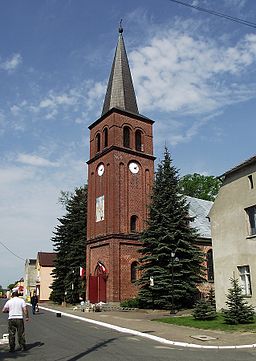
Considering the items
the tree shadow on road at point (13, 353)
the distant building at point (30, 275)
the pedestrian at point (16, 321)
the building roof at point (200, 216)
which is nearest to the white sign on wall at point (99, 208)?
the building roof at point (200, 216)

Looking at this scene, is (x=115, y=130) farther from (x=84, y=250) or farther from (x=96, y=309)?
(x=96, y=309)

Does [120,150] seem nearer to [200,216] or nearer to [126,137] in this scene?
[126,137]

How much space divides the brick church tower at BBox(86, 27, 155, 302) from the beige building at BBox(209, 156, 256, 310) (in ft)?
35.3

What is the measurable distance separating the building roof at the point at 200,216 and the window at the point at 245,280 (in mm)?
15901

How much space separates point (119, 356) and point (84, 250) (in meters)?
31.4

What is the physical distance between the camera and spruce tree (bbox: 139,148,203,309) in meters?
26.7

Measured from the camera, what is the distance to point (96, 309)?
94.1 feet

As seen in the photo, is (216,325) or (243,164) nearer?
(216,325)

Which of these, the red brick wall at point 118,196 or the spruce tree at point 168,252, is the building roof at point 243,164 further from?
the red brick wall at point 118,196

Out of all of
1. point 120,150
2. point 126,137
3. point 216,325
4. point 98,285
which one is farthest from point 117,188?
point 216,325

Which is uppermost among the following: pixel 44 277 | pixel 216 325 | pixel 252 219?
pixel 252 219

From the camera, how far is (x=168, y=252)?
27812mm

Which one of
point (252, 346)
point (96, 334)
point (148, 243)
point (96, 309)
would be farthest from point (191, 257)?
point (252, 346)

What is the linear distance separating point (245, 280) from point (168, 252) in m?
7.95
